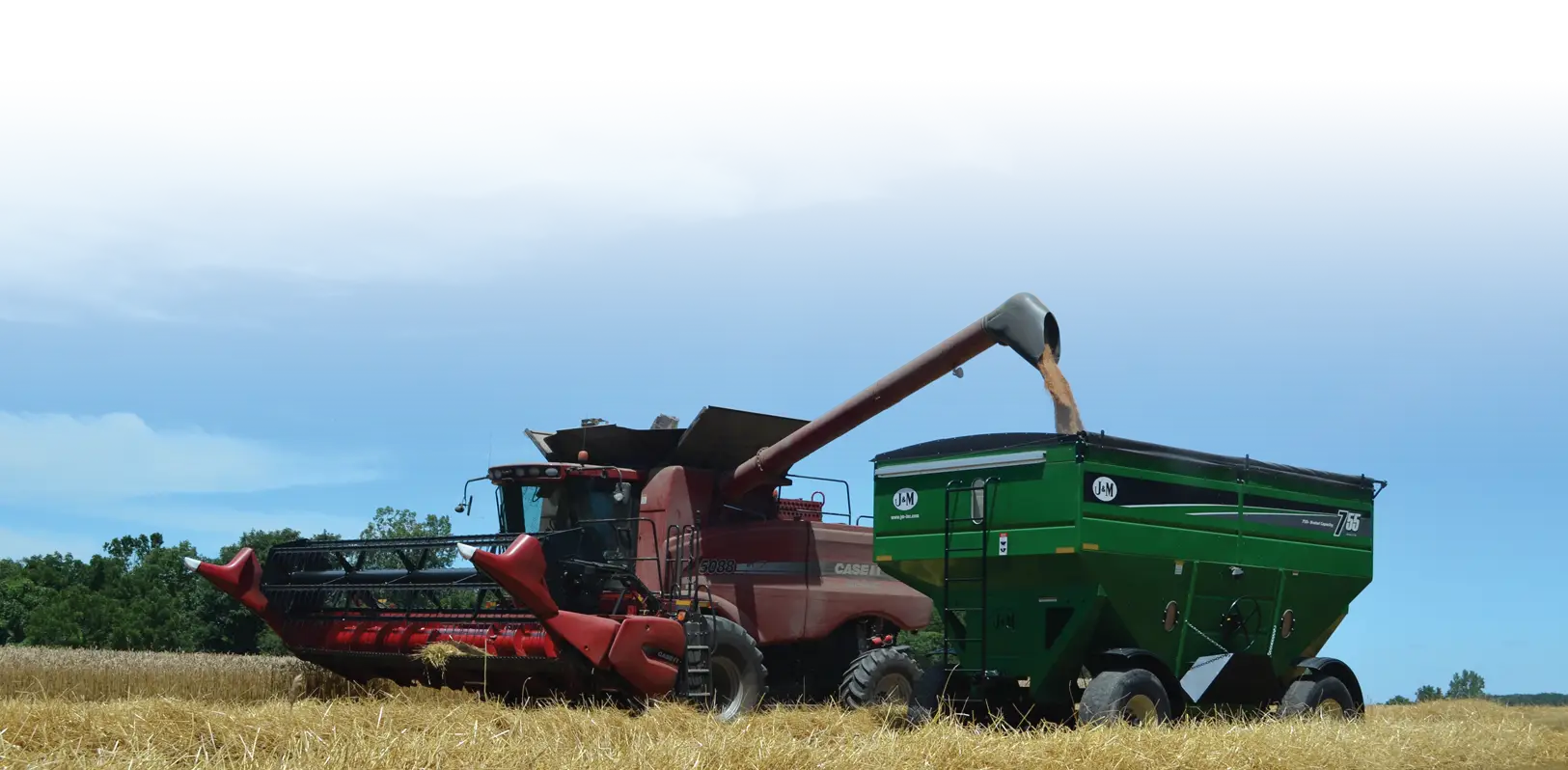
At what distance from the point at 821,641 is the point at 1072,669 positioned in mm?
4054

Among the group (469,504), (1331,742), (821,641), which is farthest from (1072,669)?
(469,504)

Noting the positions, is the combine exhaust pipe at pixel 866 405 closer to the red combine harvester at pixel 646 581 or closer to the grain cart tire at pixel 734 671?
the red combine harvester at pixel 646 581

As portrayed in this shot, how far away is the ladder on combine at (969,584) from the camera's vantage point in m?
11.7

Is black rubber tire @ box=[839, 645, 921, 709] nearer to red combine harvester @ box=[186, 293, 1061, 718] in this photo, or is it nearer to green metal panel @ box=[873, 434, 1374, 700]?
red combine harvester @ box=[186, 293, 1061, 718]

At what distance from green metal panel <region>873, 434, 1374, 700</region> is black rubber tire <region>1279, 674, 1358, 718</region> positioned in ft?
0.74

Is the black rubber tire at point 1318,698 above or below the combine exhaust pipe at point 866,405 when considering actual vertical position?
below

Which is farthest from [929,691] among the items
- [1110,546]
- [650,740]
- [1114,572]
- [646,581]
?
[650,740]

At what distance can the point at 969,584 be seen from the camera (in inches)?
470

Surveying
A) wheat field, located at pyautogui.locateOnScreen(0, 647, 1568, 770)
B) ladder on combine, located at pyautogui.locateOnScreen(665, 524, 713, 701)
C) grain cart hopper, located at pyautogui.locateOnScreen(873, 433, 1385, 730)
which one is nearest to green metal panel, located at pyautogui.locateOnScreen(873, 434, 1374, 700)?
grain cart hopper, located at pyautogui.locateOnScreen(873, 433, 1385, 730)

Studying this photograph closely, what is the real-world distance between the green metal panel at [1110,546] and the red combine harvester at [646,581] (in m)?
2.07

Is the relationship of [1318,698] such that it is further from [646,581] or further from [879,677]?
[646,581]

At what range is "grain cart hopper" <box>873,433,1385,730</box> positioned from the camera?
11.1m

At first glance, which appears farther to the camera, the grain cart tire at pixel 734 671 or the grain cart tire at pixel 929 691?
the grain cart tire at pixel 734 671

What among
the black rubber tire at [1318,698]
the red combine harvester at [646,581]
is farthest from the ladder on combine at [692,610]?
the black rubber tire at [1318,698]
